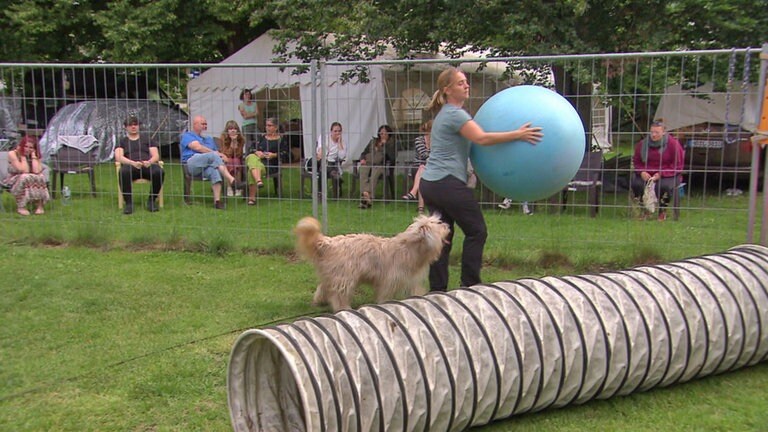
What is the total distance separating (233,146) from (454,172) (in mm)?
5709

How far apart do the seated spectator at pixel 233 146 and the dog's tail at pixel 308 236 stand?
475 centimetres

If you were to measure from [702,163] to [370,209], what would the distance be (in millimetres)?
4184

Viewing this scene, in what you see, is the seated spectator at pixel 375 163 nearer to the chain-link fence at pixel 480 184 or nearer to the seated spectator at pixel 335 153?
the chain-link fence at pixel 480 184

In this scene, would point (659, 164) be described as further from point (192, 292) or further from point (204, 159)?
point (204, 159)

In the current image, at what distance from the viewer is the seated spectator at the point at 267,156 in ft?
27.4

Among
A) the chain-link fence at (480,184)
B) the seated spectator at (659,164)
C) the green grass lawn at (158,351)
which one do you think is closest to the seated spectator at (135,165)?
the chain-link fence at (480,184)

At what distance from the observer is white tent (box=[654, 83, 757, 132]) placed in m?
7.60

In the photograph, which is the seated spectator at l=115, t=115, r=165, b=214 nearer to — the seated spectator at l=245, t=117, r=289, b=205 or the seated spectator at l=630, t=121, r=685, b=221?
the seated spectator at l=245, t=117, r=289, b=205

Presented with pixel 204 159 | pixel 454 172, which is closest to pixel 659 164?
pixel 454 172

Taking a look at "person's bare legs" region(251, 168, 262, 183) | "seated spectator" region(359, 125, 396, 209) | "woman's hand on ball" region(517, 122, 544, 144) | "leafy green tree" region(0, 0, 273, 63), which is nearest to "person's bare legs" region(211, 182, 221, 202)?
"person's bare legs" region(251, 168, 262, 183)

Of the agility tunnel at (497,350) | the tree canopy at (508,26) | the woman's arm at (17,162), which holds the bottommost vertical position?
the agility tunnel at (497,350)

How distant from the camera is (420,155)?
7867 millimetres

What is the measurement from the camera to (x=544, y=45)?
400 inches

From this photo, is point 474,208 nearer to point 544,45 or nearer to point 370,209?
point 370,209
